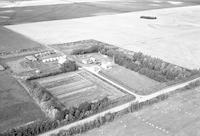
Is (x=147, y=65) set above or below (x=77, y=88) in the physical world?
above

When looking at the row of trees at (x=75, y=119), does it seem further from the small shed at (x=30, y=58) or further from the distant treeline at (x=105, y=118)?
the small shed at (x=30, y=58)

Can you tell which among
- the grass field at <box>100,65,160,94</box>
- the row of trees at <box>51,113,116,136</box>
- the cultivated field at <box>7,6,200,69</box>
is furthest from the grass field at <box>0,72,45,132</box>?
the cultivated field at <box>7,6,200,69</box>

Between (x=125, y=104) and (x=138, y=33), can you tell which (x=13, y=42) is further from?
(x=125, y=104)

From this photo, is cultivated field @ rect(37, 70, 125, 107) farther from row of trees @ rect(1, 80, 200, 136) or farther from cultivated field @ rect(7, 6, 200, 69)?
cultivated field @ rect(7, 6, 200, 69)

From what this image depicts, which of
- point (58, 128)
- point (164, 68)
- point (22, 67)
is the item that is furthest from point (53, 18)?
point (58, 128)

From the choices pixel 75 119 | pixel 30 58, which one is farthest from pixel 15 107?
pixel 30 58
